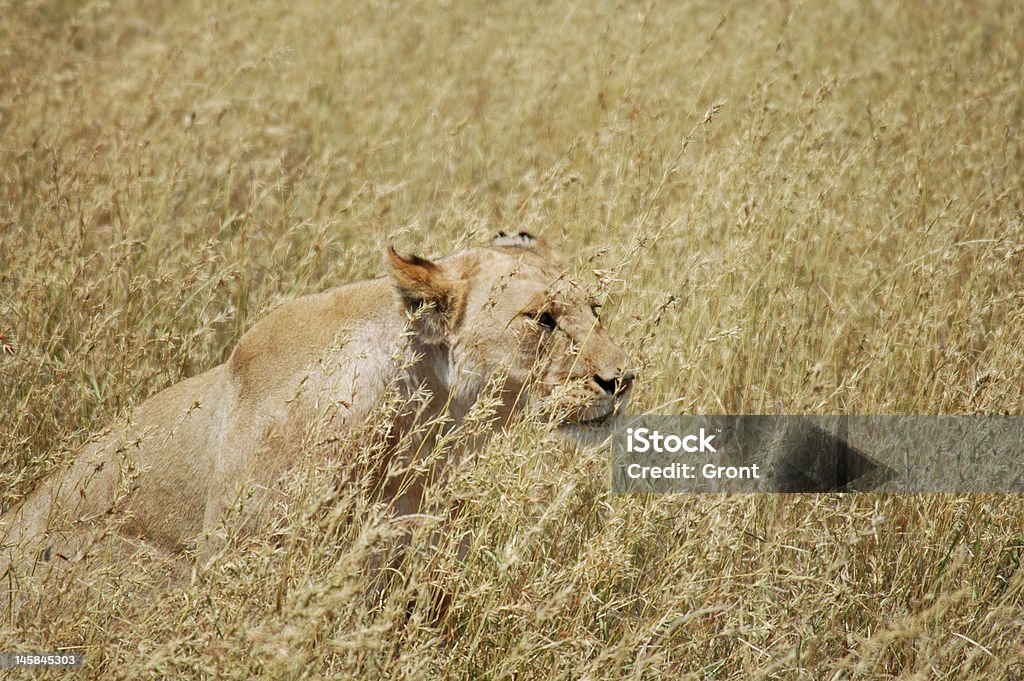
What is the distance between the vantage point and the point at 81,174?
506 cm

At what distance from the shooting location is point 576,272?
14.7 ft

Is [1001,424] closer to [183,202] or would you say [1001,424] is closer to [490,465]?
[490,465]

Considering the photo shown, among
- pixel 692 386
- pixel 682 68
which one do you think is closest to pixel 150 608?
pixel 692 386

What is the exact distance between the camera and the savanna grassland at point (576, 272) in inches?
116

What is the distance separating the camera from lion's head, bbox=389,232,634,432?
349 cm

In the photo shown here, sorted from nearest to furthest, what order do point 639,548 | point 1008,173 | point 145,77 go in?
point 639,548 < point 1008,173 < point 145,77

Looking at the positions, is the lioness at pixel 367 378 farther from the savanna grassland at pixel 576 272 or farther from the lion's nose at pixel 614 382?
the savanna grassland at pixel 576 272

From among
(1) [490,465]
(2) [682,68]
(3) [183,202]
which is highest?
(2) [682,68]

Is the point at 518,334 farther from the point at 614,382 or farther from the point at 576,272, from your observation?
the point at 576,272

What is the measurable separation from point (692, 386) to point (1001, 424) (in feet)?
3.83

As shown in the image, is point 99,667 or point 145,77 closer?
point 99,667

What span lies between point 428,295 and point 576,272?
110 centimetres

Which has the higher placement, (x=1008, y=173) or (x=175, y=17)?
(x=175, y=17)

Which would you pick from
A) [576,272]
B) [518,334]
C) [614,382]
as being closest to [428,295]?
[518,334]
